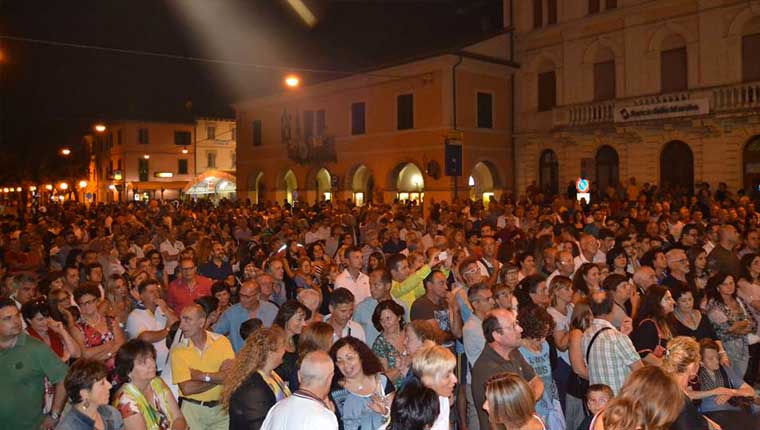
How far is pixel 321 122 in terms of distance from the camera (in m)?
33.4

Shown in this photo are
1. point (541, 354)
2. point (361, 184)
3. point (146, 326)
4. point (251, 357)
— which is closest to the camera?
point (251, 357)

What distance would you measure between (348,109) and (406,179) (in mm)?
4483

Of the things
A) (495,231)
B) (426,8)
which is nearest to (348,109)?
(426,8)

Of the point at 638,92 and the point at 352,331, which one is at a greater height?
the point at 638,92

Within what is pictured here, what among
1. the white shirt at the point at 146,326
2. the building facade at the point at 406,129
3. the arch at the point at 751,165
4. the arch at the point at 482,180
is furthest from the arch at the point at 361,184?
the white shirt at the point at 146,326

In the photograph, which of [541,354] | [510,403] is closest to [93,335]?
[541,354]

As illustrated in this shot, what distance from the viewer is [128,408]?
4398mm

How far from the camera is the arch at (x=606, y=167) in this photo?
26.0m

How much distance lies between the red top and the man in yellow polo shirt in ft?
8.93

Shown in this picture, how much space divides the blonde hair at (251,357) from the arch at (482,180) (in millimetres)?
25282

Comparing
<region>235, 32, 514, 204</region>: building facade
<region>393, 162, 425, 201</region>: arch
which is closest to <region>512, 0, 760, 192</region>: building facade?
<region>235, 32, 514, 204</region>: building facade

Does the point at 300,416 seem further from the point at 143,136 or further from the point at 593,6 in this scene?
the point at 143,136

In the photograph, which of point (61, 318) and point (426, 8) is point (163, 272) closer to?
point (61, 318)

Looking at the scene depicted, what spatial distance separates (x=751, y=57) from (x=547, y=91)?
8.20 m
